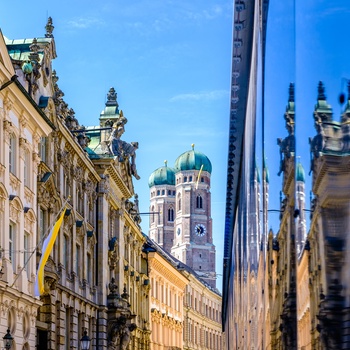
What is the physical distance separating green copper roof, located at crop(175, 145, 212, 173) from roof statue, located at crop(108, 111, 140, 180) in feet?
408

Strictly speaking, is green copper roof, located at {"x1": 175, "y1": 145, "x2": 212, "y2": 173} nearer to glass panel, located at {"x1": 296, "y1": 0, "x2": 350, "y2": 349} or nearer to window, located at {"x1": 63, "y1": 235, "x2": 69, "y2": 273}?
window, located at {"x1": 63, "y1": 235, "x2": 69, "y2": 273}

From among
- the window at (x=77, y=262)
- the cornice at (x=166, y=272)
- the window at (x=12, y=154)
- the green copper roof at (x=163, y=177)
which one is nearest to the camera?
the window at (x=12, y=154)

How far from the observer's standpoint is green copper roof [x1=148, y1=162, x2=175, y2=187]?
624ft

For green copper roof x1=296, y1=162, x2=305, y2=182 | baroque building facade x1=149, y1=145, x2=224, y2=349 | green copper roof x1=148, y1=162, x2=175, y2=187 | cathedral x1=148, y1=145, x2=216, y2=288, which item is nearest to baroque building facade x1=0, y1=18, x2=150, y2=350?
green copper roof x1=296, y1=162, x2=305, y2=182

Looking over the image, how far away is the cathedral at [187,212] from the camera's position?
17562 centimetres

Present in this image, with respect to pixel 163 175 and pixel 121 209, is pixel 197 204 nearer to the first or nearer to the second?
pixel 163 175

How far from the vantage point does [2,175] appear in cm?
2692

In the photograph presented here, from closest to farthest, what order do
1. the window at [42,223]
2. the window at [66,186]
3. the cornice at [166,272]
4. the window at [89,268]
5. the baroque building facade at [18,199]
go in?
the baroque building facade at [18,199] → the window at [42,223] → the window at [66,186] → the window at [89,268] → the cornice at [166,272]

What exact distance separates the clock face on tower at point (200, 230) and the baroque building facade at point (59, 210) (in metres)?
117

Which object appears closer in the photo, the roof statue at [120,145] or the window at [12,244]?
the window at [12,244]

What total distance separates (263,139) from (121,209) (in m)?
48.9

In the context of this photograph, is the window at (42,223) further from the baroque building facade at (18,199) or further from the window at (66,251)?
the window at (66,251)

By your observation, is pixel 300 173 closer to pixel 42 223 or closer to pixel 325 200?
pixel 325 200

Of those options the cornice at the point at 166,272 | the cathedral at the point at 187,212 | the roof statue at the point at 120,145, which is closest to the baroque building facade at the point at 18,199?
the roof statue at the point at 120,145
